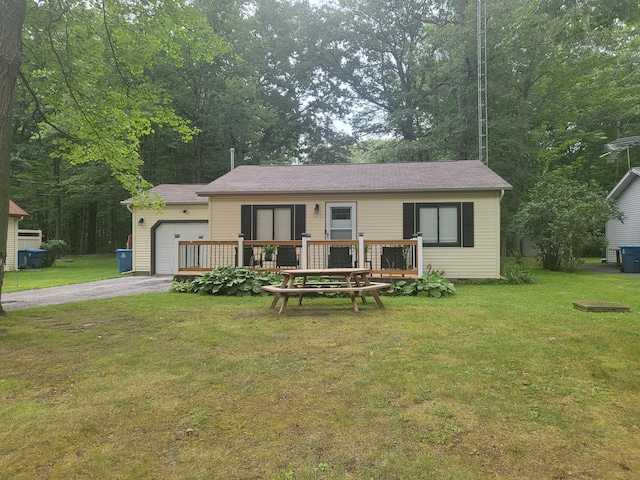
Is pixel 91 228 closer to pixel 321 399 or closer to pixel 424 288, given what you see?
pixel 424 288

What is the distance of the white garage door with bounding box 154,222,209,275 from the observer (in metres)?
13.3

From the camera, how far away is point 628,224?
656 inches

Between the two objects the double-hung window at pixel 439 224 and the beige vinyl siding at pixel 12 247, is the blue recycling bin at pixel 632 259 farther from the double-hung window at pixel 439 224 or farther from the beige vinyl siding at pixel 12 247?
the beige vinyl siding at pixel 12 247

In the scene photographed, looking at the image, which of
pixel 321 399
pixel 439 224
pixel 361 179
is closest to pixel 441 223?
pixel 439 224

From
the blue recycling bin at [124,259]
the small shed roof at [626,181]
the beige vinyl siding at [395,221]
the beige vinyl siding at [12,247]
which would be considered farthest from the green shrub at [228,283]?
the small shed roof at [626,181]

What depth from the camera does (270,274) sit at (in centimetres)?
947

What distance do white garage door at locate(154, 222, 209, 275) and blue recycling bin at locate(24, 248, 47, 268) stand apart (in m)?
7.01

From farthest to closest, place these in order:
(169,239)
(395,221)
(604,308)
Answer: (169,239)
(395,221)
(604,308)

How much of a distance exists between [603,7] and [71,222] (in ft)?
114

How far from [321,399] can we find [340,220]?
8.47 meters

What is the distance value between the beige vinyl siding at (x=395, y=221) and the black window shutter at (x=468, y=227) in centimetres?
11

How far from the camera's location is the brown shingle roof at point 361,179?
10461mm

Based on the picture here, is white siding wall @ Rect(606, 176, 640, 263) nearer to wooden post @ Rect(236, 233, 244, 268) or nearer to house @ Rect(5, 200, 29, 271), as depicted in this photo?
wooden post @ Rect(236, 233, 244, 268)

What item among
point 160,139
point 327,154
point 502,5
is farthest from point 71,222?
point 502,5
